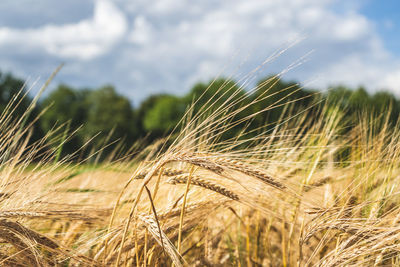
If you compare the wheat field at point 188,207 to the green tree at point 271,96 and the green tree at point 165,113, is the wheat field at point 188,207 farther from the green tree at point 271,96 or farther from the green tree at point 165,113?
the green tree at point 165,113

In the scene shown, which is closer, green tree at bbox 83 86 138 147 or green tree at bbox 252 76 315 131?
green tree at bbox 252 76 315 131

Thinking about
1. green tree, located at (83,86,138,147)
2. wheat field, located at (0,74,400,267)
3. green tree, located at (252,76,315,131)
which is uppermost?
green tree, located at (83,86,138,147)

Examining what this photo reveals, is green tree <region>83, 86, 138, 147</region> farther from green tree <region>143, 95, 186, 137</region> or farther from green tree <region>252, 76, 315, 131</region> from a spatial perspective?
green tree <region>252, 76, 315, 131</region>

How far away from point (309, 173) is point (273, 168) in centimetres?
21

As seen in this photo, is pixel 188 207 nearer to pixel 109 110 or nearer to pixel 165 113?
pixel 165 113

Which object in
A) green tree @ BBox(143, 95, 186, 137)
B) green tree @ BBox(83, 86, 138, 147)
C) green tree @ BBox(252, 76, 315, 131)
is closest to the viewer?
green tree @ BBox(252, 76, 315, 131)

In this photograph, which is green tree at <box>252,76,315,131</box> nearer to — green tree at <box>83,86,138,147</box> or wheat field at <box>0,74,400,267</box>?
wheat field at <box>0,74,400,267</box>

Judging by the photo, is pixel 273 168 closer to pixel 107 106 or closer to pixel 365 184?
pixel 365 184

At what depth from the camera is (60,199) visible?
180 cm

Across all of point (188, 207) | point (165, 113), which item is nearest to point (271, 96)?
point (188, 207)

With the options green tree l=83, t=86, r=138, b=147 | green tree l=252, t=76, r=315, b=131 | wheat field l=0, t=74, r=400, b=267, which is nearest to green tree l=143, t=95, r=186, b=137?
green tree l=83, t=86, r=138, b=147

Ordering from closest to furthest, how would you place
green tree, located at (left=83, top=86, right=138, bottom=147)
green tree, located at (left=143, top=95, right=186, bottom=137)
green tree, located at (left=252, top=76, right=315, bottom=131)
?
green tree, located at (left=252, top=76, right=315, bottom=131), green tree, located at (left=143, top=95, right=186, bottom=137), green tree, located at (left=83, top=86, right=138, bottom=147)

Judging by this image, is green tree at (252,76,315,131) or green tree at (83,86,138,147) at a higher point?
green tree at (83,86,138,147)

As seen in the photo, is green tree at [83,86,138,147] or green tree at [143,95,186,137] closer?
green tree at [143,95,186,137]
